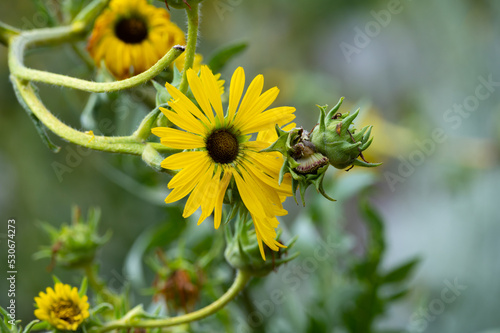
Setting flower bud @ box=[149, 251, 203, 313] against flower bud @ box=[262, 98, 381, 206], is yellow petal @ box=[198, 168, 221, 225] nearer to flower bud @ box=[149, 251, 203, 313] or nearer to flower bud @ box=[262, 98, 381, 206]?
flower bud @ box=[262, 98, 381, 206]

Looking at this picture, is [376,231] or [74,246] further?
[376,231]

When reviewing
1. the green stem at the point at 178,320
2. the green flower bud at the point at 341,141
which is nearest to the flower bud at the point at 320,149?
the green flower bud at the point at 341,141

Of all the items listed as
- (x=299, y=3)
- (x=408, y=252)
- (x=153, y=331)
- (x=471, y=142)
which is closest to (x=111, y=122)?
(x=153, y=331)

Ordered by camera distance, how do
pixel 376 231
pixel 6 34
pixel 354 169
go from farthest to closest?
pixel 354 169, pixel 376 231, pixel 6 34

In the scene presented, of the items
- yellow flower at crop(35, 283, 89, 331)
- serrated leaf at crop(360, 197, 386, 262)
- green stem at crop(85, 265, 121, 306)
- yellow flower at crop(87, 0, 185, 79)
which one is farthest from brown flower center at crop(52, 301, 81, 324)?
serrated leaf at crop(360, 197, 386, 262)

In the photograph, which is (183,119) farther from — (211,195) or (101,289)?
(101,289)

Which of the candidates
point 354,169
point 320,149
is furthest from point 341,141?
point 354,169

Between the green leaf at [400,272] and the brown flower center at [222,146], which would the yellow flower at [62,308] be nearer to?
the brown flower center at [222,146]
